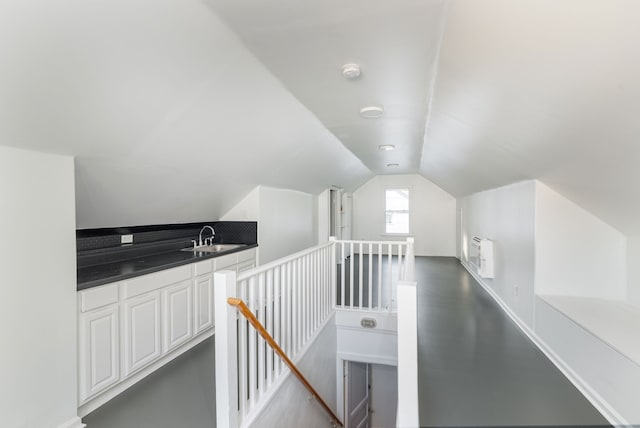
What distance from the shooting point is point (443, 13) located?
4.97 feet

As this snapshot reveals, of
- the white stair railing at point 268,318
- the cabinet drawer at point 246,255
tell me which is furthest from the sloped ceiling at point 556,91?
the cabinet drawer at point 246,255

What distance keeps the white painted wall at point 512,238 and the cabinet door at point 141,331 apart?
150 inches

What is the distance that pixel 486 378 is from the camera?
252 centimetres

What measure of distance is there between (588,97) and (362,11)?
→ 1.26 m

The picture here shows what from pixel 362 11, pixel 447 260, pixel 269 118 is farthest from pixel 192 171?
pixel 447 260

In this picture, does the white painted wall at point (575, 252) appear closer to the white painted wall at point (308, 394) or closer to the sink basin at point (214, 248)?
the white painted wall at point (308, 394)

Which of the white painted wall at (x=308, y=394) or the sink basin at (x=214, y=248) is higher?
the sink basin at (x=214, y=248)

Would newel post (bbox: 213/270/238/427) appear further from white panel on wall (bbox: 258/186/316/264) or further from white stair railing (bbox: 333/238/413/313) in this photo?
white panel on wall (bbox: 258/186/316/264)

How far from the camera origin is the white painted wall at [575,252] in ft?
9.75

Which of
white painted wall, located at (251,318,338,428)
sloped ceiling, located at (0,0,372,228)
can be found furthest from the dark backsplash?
white painted wall, located at (251,318,338,428)

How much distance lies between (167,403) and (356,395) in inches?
138

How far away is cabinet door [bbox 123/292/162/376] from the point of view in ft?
8.00

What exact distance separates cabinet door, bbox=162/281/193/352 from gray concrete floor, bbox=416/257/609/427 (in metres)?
2.29

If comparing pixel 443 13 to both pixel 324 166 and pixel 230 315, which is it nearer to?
pixel 230 315
